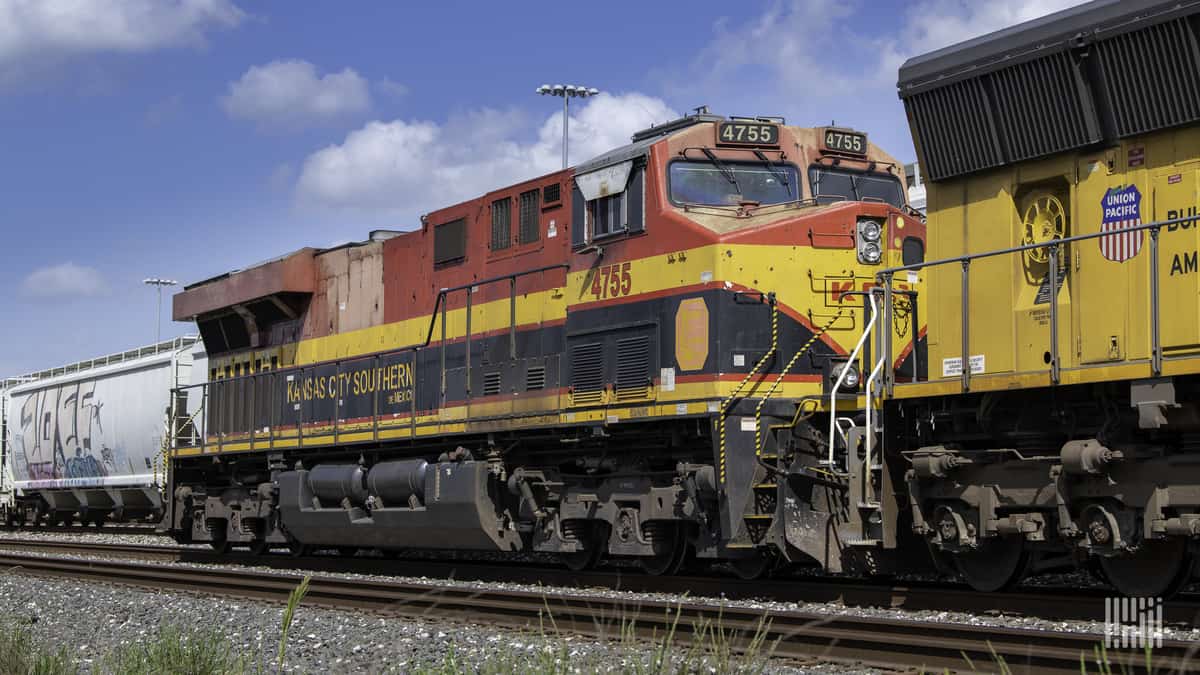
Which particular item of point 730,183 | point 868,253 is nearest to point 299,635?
point 730,183

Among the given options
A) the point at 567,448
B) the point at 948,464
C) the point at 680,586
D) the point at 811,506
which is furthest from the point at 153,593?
the point at 948,464

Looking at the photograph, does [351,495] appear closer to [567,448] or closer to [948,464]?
[567,448]

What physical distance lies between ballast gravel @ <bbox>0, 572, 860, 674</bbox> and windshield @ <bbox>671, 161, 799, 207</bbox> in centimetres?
453

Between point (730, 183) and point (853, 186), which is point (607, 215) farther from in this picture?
point (853, 186)

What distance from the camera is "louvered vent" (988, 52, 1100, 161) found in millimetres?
9133

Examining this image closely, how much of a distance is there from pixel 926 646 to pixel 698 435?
4.52m

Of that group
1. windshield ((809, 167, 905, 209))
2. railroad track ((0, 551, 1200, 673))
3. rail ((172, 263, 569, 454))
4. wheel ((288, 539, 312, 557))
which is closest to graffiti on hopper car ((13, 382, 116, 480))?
rail ((172, 263, 569, 454))

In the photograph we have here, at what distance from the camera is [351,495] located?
16.3 metres

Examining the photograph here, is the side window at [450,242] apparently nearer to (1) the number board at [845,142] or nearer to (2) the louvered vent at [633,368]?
(2) the louvered vent at [633,368]

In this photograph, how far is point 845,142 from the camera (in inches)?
503

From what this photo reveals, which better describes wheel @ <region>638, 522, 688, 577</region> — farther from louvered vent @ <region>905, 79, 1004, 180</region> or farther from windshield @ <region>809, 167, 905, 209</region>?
louvered vent @ <region>905, 79, 1004, 180</region>

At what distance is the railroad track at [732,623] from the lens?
6941mm

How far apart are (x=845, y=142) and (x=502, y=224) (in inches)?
156

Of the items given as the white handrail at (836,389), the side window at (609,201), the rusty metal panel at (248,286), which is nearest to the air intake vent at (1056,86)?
the white handrail at (836,389)
